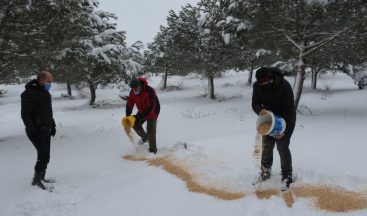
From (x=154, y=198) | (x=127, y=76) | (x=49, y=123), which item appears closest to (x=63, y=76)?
(x=127, y=76)

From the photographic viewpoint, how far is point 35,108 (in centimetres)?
605

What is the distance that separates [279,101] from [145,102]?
3.46 metres

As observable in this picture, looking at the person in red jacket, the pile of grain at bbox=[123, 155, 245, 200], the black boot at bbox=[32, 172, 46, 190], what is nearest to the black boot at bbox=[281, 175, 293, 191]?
the pile of grain at bbox=[123, 155, 245, 200]

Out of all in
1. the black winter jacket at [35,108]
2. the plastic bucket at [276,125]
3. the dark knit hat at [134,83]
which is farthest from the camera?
the dark knit hat at [134,83]

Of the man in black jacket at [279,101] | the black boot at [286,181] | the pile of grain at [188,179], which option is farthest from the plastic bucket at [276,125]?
the pile of grain at [188,179]

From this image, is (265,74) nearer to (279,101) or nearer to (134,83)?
(279,101)

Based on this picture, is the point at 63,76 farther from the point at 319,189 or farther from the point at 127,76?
the point at 319,189

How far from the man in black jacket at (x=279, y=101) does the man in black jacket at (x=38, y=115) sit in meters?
3.28

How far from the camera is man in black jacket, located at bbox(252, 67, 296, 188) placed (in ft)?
17.3

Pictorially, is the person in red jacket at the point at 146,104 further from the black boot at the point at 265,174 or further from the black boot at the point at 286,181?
the black boot at the point at 286,181

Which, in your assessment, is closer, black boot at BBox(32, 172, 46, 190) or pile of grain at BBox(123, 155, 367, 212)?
pile of grain at BBox(123, 155, 367, 212)

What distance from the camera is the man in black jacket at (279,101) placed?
5.28 m

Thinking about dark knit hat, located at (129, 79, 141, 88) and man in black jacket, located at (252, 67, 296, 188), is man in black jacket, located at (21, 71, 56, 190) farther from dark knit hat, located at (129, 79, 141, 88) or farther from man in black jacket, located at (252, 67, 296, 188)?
man in black jacket, located at (252, 67, 296, 188)

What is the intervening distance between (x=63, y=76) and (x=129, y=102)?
1202 centimetres
